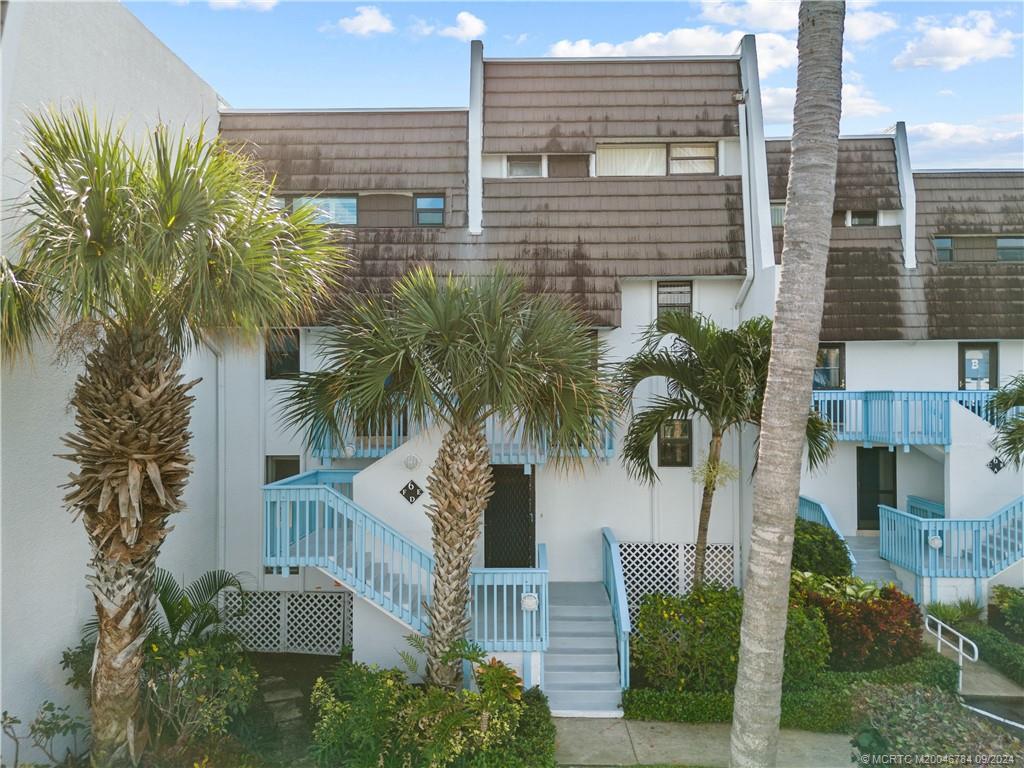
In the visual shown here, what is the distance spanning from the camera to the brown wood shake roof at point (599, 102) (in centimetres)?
1391

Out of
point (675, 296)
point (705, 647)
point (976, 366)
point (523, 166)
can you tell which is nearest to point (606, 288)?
point (675, 296)

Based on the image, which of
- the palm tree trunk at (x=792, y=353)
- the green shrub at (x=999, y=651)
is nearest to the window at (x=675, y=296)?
Result: the palm tree trunk at (x=792, y=353)

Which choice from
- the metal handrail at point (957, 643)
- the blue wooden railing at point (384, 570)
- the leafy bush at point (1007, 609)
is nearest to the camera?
the blue wooden railing at point (384, 570)

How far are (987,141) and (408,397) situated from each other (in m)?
14.0

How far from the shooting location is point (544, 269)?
1309 centimetres

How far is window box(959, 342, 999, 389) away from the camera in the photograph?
1550 cm

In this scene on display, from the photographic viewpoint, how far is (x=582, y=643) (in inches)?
440

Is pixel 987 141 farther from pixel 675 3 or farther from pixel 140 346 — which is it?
pixel 140 346

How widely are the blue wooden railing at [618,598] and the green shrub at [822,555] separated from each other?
3253 mm

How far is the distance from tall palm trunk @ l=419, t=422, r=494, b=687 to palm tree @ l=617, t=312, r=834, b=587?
2.57 metres

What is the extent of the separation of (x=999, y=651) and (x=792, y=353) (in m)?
8.72

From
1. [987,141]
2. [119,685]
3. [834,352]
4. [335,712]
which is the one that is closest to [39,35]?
[119,685]

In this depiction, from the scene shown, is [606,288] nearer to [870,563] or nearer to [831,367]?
[831,367]

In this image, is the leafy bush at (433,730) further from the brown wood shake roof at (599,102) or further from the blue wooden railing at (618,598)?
the brown wood shake roof at (599,102)
